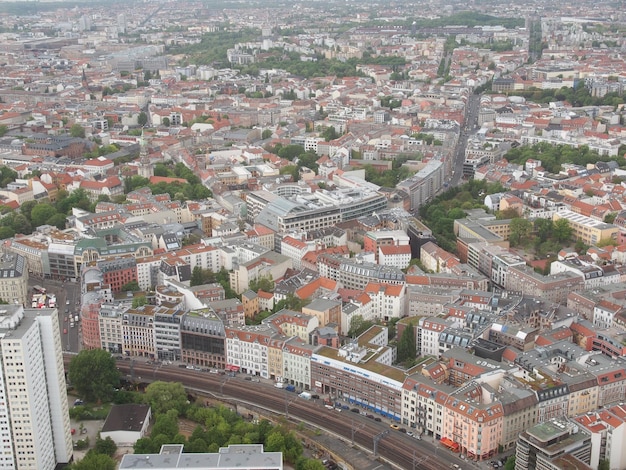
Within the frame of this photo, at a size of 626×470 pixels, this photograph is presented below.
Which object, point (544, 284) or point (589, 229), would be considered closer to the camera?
point (544, 284)

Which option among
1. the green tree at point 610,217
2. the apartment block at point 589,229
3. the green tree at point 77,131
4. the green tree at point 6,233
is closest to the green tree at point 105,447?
the green tree at point 6,233

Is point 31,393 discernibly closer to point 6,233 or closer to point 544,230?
point 6,233

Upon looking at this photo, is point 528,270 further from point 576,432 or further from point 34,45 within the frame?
point 34,45

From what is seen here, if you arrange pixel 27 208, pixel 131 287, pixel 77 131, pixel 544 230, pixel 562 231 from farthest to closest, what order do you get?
pixel 77 131
pixel 27 208
pixel 544 230
pixel 562 231
pixel 131 287

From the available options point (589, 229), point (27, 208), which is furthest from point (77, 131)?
point (589, 229)

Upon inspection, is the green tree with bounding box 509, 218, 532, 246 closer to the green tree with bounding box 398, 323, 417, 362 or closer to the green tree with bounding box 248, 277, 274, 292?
the green tree with bounding box 248, 277, 274, 292

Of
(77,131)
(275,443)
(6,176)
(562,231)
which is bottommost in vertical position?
(275,443)
